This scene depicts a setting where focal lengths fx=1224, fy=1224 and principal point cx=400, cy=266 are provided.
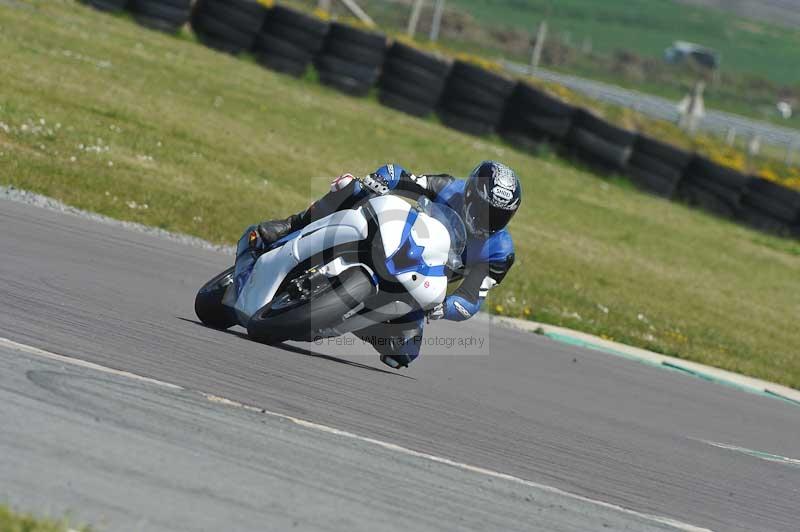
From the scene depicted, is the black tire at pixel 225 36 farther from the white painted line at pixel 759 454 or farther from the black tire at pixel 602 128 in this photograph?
the white painted line at pixel 759 454

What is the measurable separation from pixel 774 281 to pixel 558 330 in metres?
8.00

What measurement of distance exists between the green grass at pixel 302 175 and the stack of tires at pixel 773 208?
0.53 meters

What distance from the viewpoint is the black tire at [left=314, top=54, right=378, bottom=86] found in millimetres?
22734

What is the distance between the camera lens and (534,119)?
76.3 feet

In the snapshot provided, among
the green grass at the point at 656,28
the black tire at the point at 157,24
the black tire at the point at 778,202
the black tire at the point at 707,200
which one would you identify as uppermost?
the green grass at the point at 656,28

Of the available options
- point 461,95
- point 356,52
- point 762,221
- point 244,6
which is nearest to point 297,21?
point 244,6

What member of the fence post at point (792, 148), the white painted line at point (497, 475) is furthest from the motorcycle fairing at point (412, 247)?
the fence post at point (792, 148)

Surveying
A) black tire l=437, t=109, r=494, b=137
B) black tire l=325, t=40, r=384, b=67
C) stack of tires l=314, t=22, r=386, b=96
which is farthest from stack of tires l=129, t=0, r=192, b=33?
black tire l=437, t=109, r=494, b=137

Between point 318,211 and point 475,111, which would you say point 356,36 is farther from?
point 318,211

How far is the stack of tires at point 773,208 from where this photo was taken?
23.1m

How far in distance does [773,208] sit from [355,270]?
17893 millimetres

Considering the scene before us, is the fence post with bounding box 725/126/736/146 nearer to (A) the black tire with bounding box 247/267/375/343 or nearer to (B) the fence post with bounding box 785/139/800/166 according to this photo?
(B) the fence post with bounding box 785/139/800/166

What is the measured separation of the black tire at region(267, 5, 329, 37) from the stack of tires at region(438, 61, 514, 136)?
2579 millimetres

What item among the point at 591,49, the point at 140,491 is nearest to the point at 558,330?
the point at 140,491
